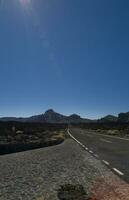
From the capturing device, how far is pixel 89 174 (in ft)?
42.8

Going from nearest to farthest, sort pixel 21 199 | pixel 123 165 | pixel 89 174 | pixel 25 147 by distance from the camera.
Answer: pixel 21 199, pixel 89 174, pixel 123 165, pixel 25 147

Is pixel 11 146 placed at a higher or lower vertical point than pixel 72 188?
higher

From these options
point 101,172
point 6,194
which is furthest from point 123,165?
point 6,194

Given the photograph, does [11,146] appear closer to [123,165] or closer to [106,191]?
[123,165]

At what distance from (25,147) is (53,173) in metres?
22.2

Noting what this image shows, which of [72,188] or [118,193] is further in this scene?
[72,188]

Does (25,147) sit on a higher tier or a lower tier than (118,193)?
higher

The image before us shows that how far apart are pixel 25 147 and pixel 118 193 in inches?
1025

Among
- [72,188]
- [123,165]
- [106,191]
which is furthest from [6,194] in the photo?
[123,165]

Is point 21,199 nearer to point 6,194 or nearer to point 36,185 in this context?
point 6,194

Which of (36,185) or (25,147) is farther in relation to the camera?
(25,147)

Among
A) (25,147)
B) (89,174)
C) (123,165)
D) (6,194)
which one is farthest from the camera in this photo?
(25,147)

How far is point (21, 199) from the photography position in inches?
345

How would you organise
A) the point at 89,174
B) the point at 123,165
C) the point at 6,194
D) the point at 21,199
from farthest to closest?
the point at 123,165 → the point at 89,174 → the point at 6,194 → the point at 21,199
